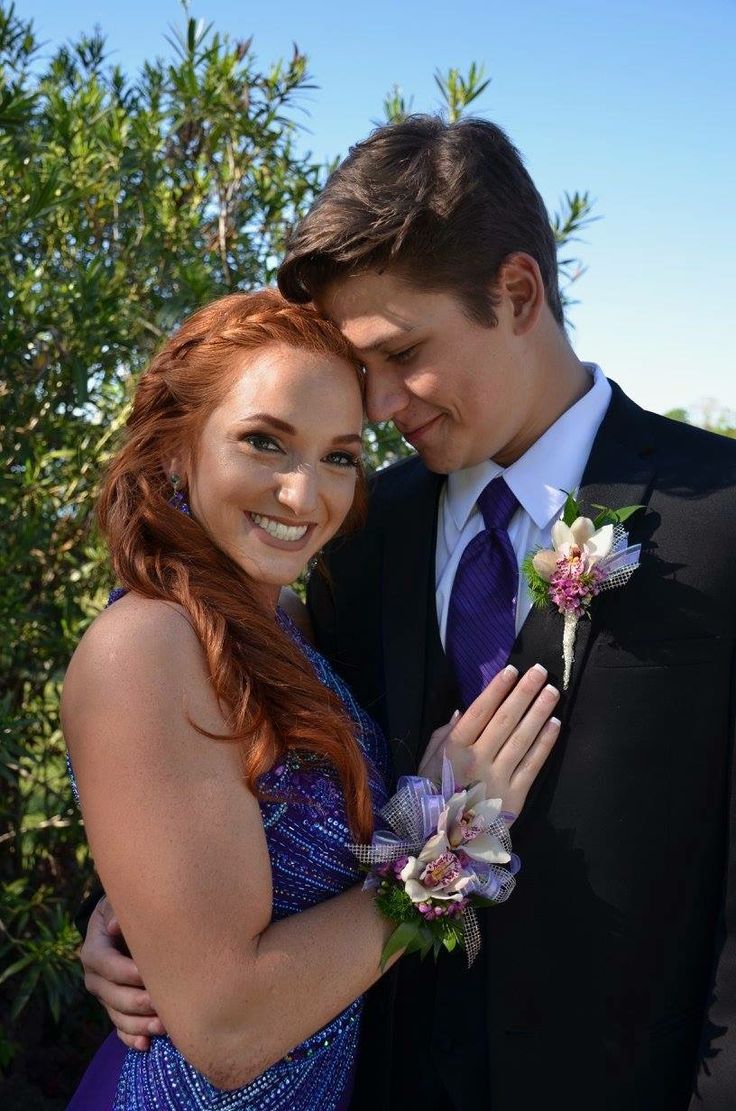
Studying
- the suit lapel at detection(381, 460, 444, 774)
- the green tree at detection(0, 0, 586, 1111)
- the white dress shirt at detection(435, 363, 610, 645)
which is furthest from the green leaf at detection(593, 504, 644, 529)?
the green tree at detection(0, 0, 586, 1111)

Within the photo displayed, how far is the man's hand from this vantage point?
211cm

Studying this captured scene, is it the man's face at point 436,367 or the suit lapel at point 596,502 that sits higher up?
the man's face at point 436,367

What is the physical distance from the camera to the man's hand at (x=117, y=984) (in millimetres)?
2113

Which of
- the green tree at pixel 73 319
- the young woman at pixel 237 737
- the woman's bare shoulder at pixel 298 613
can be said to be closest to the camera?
the young woman at pixel 237 737

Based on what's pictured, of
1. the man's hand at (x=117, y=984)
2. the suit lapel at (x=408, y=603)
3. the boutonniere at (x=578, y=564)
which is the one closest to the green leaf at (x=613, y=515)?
the boutonniere at (x=578, y=564)

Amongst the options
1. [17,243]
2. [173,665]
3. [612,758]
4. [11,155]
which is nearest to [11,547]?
[17,243]

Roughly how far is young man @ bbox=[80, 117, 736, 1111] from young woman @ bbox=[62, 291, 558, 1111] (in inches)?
4.7

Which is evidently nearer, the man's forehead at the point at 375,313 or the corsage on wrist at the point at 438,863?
the corsage on wrist at the point at 438,863

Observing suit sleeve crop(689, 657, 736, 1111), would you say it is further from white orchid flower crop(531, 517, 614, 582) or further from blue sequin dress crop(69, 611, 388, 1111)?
blue sequin dress crop(69, 611, 388, 1111)

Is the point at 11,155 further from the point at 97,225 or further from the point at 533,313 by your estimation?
the point at 533,313

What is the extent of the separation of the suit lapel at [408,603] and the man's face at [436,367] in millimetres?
212

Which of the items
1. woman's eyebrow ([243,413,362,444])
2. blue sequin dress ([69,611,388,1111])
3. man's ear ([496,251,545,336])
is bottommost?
blue sequin dress ([69,611,388,1111])

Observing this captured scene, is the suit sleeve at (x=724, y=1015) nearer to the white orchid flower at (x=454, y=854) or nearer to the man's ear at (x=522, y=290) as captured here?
the white orchid flower at (x=454, y=854)

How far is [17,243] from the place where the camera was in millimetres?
3549
